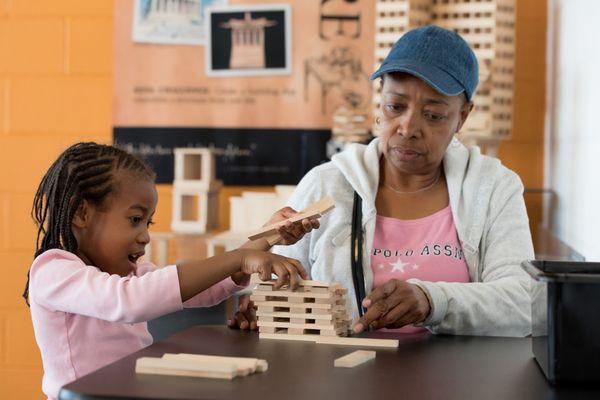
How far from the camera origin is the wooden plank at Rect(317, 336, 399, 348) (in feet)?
4.98

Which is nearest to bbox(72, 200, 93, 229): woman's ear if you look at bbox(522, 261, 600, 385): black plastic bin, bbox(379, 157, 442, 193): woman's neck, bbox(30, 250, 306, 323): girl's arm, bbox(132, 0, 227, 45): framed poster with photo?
bbox(30, 250, 306, 323): girl's arm

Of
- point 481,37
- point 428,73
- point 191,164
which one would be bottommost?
point 191,164

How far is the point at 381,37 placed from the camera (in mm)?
3117

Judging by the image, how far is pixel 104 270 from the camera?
67.9 inches

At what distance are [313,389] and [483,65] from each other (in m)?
2.03

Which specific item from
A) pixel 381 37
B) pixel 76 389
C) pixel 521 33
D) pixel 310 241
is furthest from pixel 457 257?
pixel 521 33

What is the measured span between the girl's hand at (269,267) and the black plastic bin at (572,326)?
1.48ft

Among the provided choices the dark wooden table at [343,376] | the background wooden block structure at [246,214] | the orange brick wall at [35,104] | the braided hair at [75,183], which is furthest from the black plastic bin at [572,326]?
the orange brick wall at [35,104]

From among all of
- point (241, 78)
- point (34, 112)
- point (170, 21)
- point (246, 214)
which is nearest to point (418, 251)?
point (246, 214)

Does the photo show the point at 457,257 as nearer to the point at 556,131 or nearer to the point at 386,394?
the point at 386,394

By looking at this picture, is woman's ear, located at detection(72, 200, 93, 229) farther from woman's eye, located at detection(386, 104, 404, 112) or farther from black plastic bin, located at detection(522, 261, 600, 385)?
black plastic bin, located at detection(522, 261, 600, 385)

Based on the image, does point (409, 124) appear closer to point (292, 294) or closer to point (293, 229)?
point (293, 229)

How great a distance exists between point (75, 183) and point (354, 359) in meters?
0.66

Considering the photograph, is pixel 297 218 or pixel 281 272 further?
pixel 297 218
